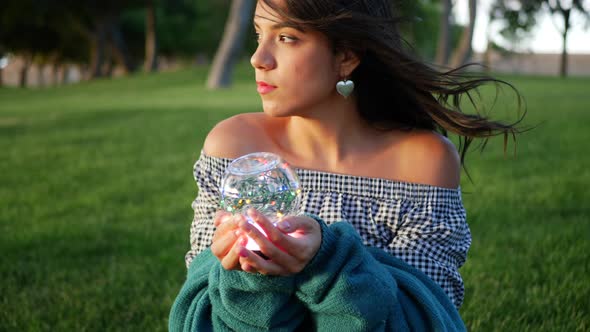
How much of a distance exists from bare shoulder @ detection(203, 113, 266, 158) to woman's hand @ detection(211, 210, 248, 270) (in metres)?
0.78

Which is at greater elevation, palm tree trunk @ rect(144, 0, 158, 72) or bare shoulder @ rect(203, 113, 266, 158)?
bare shoulder @ rect(203, 113, 266, 158)

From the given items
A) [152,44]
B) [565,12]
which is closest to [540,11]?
[565,12]

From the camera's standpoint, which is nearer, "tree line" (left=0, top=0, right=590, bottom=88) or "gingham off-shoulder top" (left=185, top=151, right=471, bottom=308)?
"gingham off-shoulder top" (left=185, top=151, right=471, bottom=308)

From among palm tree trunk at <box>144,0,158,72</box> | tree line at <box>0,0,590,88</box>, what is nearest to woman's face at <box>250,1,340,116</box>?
tree line at <box>0,0,590,88</box>

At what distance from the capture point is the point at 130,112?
15.8m

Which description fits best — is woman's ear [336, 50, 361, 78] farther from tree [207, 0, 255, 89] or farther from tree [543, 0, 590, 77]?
tree [543, 0, 590, 77]

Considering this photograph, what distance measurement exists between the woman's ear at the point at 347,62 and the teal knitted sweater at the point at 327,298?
0.76 meters

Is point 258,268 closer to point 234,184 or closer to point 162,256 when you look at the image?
point 234,184

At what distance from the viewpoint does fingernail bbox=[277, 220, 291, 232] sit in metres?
1.76

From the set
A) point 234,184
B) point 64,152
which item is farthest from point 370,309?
point 64,152

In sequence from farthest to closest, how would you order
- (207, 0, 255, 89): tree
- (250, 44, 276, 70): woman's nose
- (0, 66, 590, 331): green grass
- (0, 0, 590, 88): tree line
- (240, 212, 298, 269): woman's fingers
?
(0, 0, 590, 88): tree line → (207, 0, 255, 89): tree → (0, 66, 590, 331): green grass → (250, 44, 276, 70): woman's nose → (240, 212, 298, 269): woman's fingers

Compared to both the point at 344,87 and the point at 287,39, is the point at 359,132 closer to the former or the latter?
the point at 344,87

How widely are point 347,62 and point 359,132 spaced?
29 cm

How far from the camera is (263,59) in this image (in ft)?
7.60
